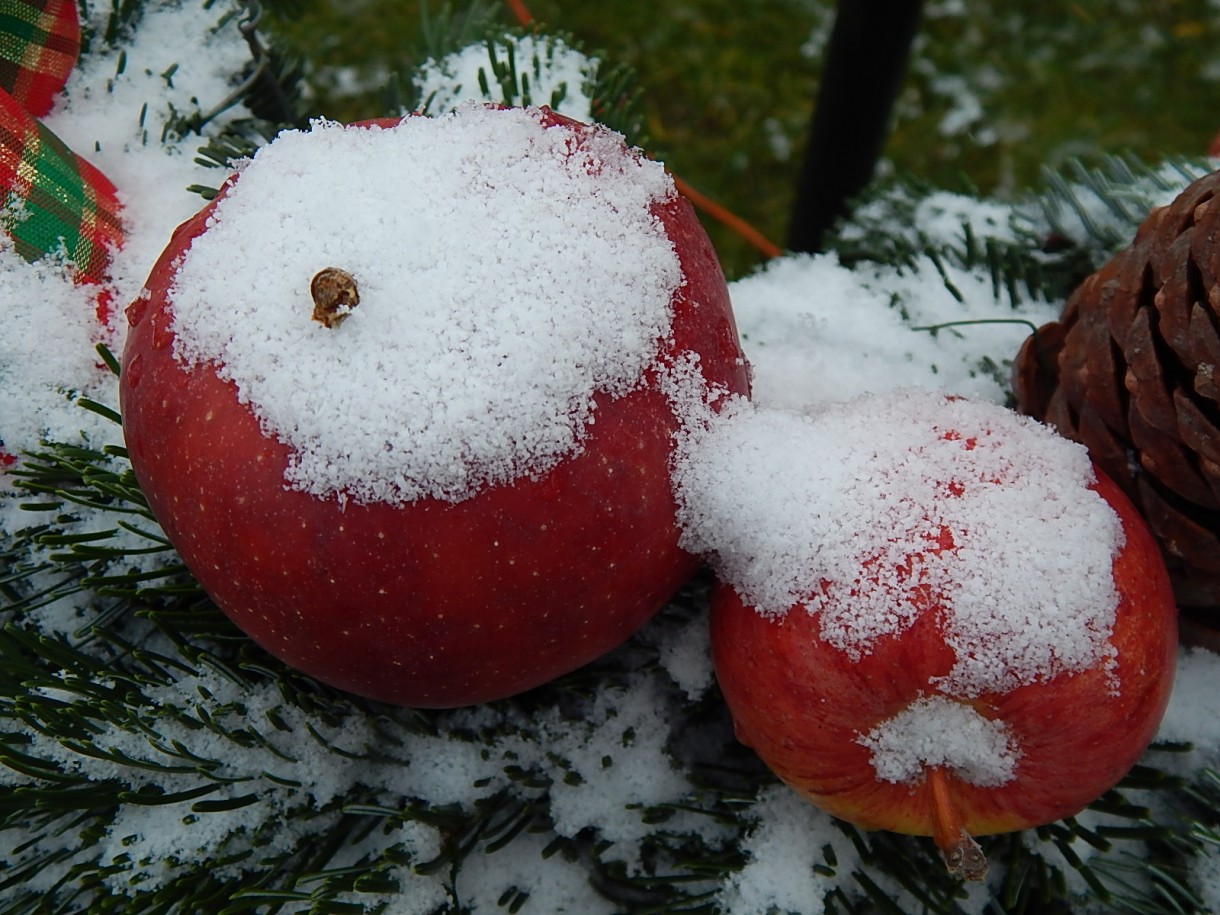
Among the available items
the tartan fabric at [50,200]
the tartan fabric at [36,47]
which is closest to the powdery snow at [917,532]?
the tartan fabric at [50,200]

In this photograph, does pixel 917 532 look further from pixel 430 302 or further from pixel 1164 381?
pixel 430 302

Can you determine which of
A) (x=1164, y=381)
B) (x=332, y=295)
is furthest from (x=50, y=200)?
(x=1164, y=381)

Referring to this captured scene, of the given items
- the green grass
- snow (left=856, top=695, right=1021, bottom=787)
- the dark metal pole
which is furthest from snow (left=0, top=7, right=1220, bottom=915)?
the green grass

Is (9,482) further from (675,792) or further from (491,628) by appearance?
(675,792)

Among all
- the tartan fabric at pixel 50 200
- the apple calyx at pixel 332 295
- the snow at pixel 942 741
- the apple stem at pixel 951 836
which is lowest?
the apple stem at pixel 951 836

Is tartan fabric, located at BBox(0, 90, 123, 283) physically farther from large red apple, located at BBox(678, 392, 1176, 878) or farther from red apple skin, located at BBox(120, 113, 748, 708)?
large red apple, located at BBox(678, 392, 1176, 878)

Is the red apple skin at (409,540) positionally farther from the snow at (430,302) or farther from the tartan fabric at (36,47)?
the tartan fabric at (36,47)
